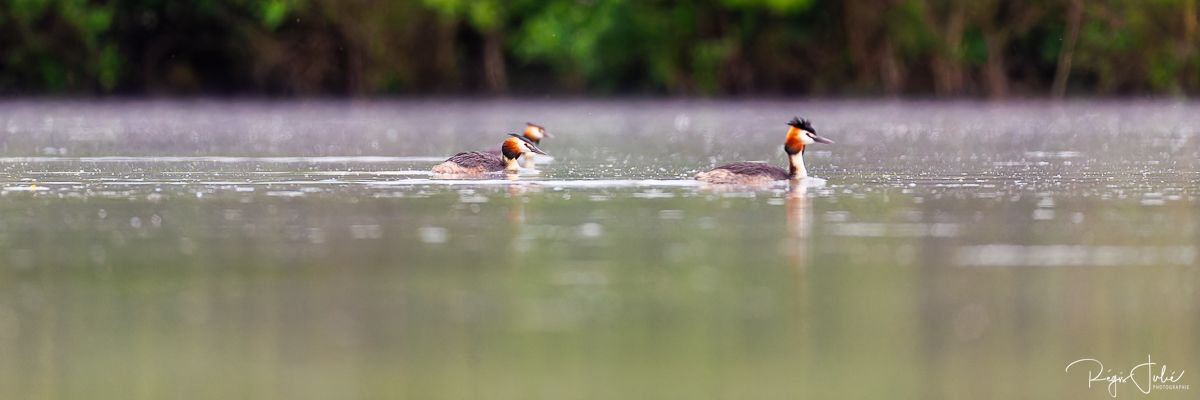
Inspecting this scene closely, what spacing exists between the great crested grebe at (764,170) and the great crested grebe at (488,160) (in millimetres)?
2479

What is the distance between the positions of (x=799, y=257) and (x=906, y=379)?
360cm

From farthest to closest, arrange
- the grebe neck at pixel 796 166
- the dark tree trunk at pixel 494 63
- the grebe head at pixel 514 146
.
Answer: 1. the dark tree trunk at pixel 494 63
2. the grebe head at pixel 514 146
3. the grebe neck at pixel 796 166

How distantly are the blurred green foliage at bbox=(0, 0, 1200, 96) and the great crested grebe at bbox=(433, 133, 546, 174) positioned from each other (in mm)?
33977

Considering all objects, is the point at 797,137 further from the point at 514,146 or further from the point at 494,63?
the point at 494,63

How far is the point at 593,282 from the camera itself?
31.7 ft

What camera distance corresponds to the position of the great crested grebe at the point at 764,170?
16.8 m

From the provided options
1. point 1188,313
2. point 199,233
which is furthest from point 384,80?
point 1188,313

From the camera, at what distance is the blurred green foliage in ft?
174

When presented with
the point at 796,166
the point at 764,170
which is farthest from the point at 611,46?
the point at 764,170

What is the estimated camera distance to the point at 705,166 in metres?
21.0

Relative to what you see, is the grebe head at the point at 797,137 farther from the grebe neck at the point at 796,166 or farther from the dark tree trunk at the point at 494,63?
the dark tree trunk at the point at 494,63

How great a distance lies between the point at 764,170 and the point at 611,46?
43.2 metres
